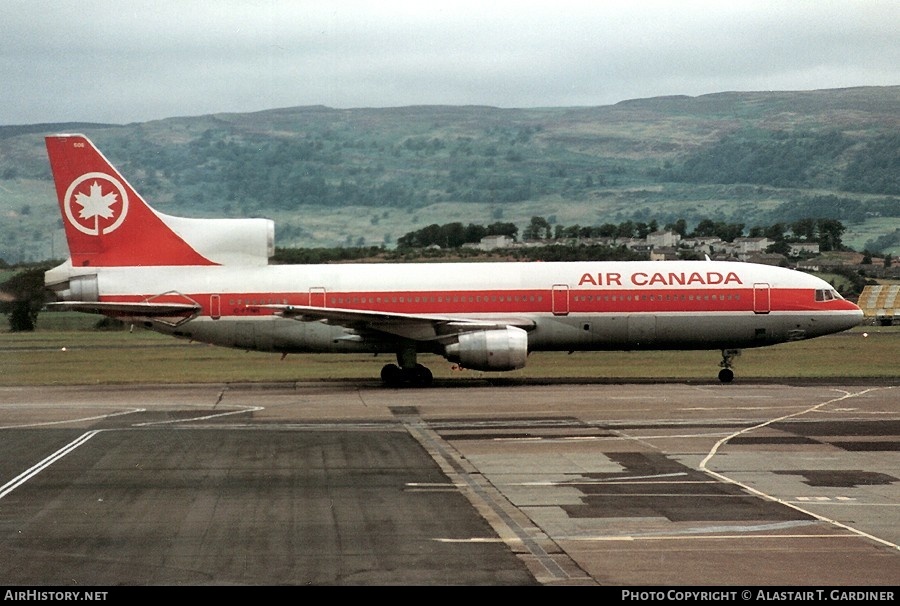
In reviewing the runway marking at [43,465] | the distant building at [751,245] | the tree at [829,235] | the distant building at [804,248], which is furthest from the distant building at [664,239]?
the runway marking at [43,465]

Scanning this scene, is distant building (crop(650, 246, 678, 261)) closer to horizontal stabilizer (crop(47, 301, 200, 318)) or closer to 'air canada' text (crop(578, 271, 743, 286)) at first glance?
'air canada' text (crop(578, 271, 743, 286))

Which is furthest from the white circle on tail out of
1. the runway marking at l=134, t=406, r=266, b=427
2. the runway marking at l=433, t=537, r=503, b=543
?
the runway marking at l=433, t=537, r=503, b=543

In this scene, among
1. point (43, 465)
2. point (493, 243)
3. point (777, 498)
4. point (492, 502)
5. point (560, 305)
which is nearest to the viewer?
point (492, 502)

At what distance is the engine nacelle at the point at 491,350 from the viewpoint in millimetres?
40531

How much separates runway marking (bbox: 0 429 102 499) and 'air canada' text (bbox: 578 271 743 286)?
18922 mm

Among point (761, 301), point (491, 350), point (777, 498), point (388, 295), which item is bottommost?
point (777, 498)

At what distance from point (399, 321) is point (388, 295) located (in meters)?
1.61

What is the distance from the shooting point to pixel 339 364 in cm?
5416

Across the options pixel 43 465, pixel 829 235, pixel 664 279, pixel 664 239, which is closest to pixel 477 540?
pixel 43 465

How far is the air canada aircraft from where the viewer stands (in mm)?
42625

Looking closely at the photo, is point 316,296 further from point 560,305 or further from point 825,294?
point 825,294

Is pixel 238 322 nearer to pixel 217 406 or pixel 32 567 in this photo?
pixel 217 406

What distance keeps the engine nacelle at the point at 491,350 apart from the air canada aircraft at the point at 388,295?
1.22 metres

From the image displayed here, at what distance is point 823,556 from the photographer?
1478 cm
